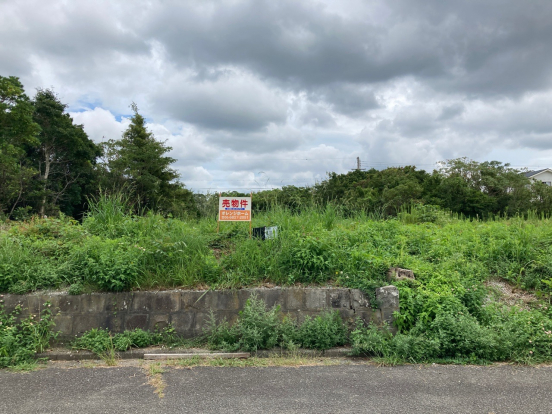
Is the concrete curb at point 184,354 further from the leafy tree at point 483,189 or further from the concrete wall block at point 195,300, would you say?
the leafy tree at point 483,189

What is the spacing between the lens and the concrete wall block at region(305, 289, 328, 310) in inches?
201

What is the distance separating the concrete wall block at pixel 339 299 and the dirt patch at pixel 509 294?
236 centimetres

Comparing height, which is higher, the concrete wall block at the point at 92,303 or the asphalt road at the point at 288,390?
the concrete wall block at the point at 92,303

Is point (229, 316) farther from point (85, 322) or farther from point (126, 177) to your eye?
point (126, 177)

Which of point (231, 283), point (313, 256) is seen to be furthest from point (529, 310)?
point (231, 283)

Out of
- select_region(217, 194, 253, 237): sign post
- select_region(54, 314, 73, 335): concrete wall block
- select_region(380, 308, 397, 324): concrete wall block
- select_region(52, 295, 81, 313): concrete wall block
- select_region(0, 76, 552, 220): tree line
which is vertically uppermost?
select_region(0, 76, 552, 220): tree line

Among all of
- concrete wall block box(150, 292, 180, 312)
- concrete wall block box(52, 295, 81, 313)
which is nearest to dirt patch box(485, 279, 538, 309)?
concrete wall block box(150, 292, 180, 312)

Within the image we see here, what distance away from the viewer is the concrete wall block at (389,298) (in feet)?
16.2

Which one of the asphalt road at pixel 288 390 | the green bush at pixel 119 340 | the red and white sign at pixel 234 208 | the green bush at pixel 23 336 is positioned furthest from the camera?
the red and white sign at pixel 234 208

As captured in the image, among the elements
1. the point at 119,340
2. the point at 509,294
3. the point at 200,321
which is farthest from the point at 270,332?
the point at 509,294

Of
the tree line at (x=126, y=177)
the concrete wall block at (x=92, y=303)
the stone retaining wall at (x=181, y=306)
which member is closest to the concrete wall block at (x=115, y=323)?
the stone retaining wall at (x=181, y=306)

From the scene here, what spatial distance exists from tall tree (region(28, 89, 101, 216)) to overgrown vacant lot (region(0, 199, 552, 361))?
23570 mm

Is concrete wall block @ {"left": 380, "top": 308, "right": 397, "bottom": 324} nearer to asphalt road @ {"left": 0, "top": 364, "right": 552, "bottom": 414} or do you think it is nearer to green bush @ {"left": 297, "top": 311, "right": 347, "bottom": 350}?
green bush @ {"left": 297, "top": 311, "right": 347, "bottom": 350}

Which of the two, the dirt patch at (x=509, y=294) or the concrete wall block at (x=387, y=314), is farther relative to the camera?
the dirt patch at (x=509, y=294)
